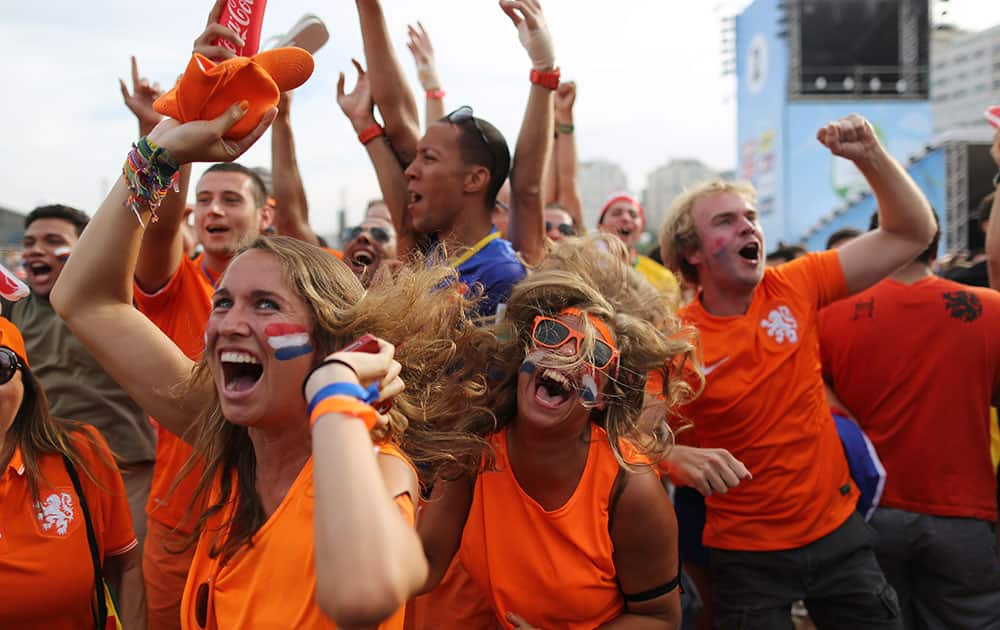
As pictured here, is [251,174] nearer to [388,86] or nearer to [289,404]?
[388,86]

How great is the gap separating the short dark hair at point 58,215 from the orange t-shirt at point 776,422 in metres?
3.24

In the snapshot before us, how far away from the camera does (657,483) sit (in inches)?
102

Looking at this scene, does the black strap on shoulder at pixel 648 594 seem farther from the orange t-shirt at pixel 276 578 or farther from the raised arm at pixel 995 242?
the raised arm at pixel 995 242

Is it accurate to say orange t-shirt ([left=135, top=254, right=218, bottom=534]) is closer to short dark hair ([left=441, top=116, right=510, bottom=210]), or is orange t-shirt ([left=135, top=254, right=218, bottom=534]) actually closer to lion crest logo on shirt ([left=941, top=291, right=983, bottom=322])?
short dark hair ([left=441, top=116, right=510, bottom=210])

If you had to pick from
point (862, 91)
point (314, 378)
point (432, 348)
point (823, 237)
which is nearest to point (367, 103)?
point (432, 348)

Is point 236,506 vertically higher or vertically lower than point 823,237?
higher

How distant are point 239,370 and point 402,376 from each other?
0.43 meters

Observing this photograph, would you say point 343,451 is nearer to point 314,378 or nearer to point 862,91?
point 314,378

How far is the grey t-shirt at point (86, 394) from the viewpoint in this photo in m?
3.93

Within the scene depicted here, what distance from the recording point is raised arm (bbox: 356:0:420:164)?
11.8ft

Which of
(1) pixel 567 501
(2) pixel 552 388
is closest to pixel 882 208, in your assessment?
(2) pixel 552 388

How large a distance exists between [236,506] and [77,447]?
1030 millimetres

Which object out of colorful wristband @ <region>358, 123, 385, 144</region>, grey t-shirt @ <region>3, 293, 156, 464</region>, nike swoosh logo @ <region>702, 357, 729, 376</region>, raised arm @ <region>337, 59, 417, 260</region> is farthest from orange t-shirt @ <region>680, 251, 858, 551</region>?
grey t-shirt @ <region>3, 293, 156, 464</region>

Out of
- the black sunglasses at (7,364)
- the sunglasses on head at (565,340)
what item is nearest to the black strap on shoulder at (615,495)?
the sunglasses on head at (565,340)
